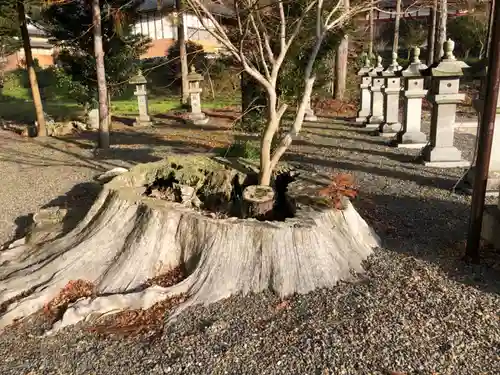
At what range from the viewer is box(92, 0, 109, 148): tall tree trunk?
382 inches

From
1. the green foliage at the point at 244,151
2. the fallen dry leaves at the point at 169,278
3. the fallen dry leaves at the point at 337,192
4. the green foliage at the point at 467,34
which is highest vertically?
the green foliage at the point at 467,34

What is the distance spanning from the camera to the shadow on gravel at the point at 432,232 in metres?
3.87

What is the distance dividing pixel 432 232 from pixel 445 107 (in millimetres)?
3773

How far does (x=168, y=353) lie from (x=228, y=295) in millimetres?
798

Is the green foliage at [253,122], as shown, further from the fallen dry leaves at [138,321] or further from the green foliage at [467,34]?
the green foliage at [467,34]

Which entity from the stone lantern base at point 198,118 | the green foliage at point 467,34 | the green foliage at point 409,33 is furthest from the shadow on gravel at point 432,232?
the green foliage at point 467,34

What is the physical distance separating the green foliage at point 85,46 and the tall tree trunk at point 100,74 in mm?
3834

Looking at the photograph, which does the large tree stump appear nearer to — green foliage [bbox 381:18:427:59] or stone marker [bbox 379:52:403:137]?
stone marker [bbox 379:52:403:137]

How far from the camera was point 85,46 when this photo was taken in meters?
14.0

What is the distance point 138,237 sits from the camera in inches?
163

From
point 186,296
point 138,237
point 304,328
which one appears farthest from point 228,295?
point 138,237

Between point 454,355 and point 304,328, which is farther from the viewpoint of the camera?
point 304,328

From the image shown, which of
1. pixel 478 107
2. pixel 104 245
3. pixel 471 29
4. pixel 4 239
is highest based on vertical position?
pixel 471 29

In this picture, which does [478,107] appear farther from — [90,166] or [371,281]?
[90,166]
